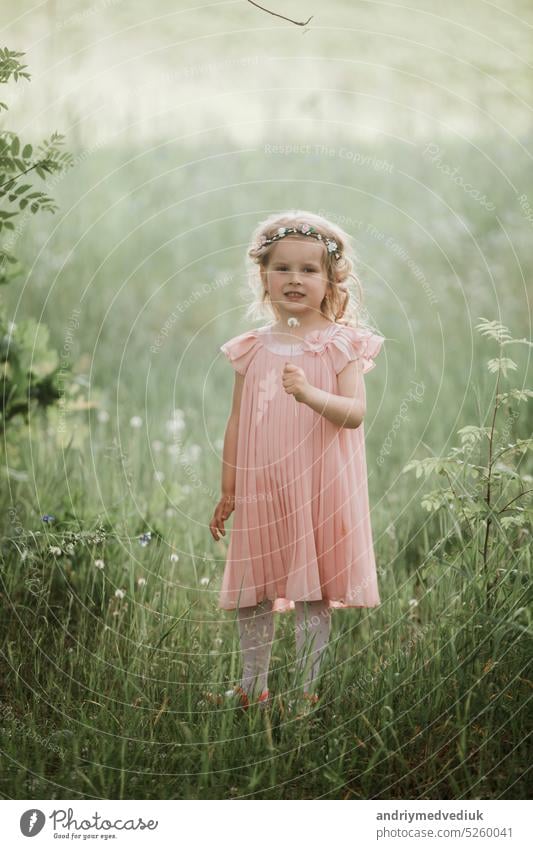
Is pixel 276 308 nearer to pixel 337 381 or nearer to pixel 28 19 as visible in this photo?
pixel 337 381

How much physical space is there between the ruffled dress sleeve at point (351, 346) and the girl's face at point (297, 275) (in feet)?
0.33

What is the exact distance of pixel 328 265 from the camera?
268 centimetres

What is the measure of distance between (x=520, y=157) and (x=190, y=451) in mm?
3174

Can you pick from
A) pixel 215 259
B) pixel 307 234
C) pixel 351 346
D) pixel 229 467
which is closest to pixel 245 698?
pixel 229 467

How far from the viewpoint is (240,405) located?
106 inches

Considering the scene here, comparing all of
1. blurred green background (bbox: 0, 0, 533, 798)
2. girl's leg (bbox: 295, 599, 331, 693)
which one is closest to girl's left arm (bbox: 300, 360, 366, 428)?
girl's leg (bbox: 295, 599, 331, 693)

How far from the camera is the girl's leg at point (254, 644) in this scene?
269 cm

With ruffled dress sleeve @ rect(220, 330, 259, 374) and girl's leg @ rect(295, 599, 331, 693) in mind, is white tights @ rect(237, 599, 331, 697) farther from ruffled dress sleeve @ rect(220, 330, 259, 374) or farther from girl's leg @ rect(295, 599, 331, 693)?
ruffled dress sleeve @ rect(220, 330, 259, 374)

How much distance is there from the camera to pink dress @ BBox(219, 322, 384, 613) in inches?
102

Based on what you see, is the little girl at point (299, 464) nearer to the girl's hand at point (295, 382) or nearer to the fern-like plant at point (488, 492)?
the girl's hand at point (295, 382)

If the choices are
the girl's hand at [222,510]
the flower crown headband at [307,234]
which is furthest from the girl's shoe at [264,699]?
the flower crown headband at [307,234]

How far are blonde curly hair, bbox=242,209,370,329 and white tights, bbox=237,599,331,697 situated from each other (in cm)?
76
